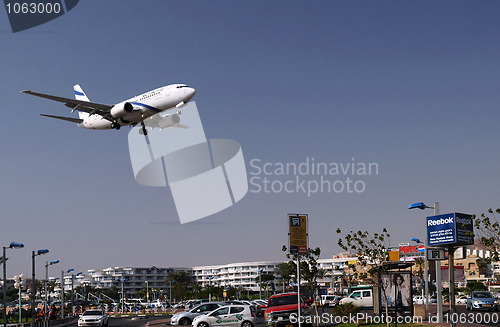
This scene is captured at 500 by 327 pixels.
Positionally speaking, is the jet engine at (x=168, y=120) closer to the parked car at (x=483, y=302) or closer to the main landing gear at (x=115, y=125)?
the main landing gear at (x=115, y=125)

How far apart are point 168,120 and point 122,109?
563 centimetres

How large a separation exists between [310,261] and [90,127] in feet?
103

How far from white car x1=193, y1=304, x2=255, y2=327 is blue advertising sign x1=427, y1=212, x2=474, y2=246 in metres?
10.4

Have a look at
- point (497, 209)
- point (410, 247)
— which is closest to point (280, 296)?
point (497, 209)

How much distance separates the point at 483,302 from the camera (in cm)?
4550

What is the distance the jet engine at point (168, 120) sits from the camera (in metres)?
54.2

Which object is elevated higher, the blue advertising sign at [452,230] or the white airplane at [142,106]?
the white airplane at [142,106]

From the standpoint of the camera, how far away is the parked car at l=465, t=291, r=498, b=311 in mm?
45281

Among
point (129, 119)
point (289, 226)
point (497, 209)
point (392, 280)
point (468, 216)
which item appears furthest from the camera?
point (129, 119)

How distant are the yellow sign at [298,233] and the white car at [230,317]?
8266 mm

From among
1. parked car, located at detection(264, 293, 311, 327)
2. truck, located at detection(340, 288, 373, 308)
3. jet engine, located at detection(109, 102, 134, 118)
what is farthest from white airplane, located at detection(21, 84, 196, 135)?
parked car, located at detection(264, 293, 311, 327)

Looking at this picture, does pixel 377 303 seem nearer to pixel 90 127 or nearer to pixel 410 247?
pixel 90 127

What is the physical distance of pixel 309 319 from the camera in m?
31.8

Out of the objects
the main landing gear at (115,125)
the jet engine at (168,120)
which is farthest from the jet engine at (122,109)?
the jet engine at (168,120)
